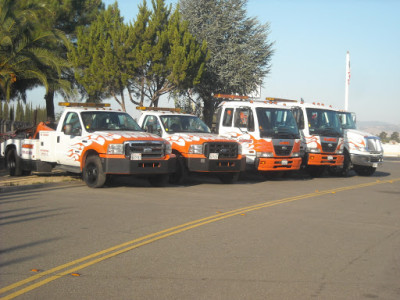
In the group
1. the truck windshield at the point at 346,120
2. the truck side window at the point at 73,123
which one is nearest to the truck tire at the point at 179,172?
the truck side window at the point at 73,123

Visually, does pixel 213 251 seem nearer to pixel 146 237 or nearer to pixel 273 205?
pixel 146 237

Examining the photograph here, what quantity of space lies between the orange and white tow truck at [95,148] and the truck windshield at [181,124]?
139 cm

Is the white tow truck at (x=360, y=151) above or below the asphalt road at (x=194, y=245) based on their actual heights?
above

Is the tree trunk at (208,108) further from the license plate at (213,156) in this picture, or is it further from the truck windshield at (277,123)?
the license plate at (213,156)

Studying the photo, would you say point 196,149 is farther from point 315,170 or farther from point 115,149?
point 315,170

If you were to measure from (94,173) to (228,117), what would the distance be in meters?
5.70

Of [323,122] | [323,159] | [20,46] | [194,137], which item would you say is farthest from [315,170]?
[20,46]

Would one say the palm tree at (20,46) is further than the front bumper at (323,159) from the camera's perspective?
Yes

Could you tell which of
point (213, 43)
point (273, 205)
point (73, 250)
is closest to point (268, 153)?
point (273, 205)

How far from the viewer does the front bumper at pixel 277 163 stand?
1761 cm

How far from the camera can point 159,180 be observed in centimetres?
1574

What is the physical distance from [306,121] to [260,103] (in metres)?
2.21

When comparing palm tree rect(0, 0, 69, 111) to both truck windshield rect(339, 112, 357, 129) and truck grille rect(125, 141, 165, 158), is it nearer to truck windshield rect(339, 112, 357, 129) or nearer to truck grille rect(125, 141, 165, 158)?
truck grille rect(125, 141, 165, 158)

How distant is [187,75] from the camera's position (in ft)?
103
